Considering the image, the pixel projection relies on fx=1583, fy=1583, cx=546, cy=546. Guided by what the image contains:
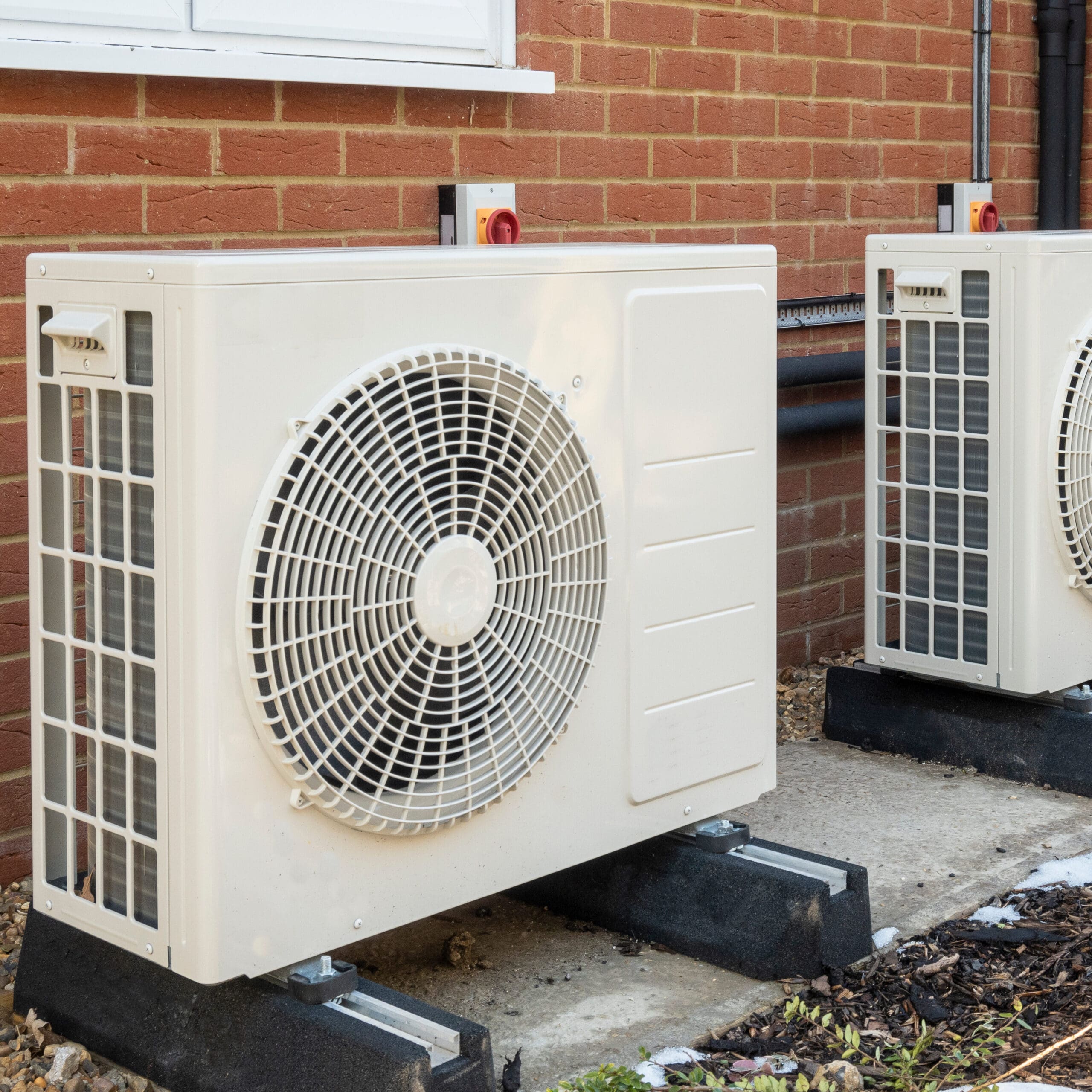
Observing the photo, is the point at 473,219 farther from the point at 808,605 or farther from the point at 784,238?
the point at 808,605

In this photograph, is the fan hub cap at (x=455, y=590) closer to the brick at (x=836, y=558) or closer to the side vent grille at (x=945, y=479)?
the side vent grille at (x=945, y=479)

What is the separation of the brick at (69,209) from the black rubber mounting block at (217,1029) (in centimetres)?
104

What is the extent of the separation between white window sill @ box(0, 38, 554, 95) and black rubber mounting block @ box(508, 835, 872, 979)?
1.39m

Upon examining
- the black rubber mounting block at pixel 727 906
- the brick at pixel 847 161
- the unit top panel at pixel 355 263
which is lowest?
the black rubber mounting block at pixel 727 906

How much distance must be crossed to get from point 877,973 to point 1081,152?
10.4 ft

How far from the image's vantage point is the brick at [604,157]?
3199 mm

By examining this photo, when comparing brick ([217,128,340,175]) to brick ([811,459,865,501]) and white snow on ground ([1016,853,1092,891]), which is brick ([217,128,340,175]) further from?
white snow on ground ([1016,853,1092,891])

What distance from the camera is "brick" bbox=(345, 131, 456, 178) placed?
111 inches

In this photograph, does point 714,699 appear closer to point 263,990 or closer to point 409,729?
point 409,729

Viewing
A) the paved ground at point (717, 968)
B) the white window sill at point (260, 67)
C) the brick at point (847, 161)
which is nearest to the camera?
the paved ground at point (717, 968)

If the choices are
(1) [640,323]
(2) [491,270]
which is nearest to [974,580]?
(1) [640,323]

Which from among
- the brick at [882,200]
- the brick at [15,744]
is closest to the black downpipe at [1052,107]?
the brick at [882,200]

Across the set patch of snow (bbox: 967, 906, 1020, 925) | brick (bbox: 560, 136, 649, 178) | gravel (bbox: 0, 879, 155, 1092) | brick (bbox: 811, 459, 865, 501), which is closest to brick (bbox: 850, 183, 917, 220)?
brick (bbox: 811, 459, 865, 501)

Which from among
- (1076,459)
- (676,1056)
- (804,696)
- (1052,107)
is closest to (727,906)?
(676,1056)
